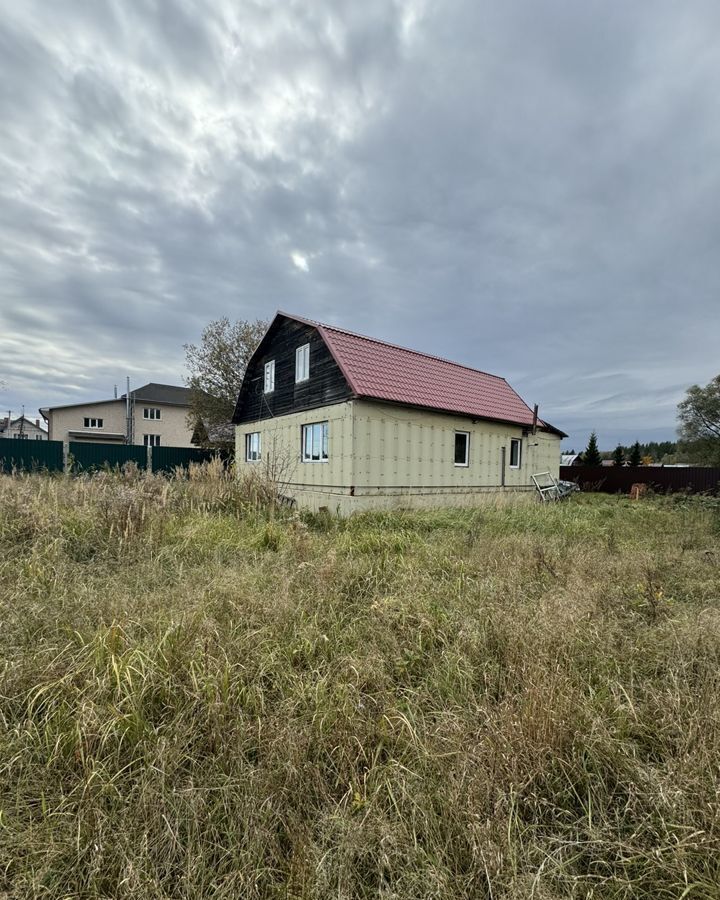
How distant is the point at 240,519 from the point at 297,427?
6.89 meters

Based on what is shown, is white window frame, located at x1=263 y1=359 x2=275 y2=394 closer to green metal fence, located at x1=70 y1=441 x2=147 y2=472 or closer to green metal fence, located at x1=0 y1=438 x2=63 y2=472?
green metal fence, located at x1=70 y1=441 x2=147 y2=472

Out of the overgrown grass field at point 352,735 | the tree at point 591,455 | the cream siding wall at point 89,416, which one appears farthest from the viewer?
the cream siding wall at point 89,416

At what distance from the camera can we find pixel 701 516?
1051cm

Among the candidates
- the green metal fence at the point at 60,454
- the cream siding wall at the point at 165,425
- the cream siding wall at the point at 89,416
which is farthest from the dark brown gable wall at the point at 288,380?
the cream siding wall at the point at 89,416

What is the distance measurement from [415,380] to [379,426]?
9.44 ft

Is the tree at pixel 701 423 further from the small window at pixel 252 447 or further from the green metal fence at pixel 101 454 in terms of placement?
the green metal fence at pixel 101 454

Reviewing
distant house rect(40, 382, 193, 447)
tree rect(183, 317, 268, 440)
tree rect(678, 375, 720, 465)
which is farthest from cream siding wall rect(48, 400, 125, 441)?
tree rect(678, 375, 720, 465)

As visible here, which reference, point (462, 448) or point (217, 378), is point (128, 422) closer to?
point (217, 378)

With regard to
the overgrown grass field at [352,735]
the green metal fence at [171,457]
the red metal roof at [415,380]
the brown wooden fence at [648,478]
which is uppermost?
the red metal roof at [415,380]

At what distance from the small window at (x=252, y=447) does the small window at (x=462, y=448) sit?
847cm

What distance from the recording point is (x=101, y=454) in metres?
21.9

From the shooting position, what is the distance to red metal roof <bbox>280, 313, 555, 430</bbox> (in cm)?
1223

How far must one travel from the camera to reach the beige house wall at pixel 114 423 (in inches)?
1467

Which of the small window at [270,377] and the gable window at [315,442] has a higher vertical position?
the small window at [270,377]
